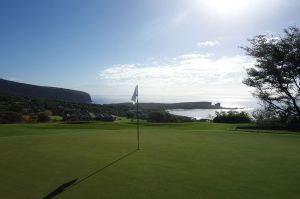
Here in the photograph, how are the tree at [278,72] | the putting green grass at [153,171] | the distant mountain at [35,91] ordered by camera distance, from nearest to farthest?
the putting green grass at [153,171] → the tree at [278,72] → the distant mountain at [35,91]

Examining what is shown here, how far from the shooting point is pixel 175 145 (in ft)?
32.8

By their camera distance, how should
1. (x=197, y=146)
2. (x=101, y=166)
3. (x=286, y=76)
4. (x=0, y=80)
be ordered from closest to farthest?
(x=101, y=166), (x=197, y=146), (x=286, y=76), (x=0, y=80)

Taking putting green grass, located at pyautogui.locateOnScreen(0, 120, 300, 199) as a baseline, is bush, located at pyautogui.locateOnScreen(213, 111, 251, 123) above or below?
above

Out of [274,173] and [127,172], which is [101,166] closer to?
[127,172]

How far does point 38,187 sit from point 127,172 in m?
1.62

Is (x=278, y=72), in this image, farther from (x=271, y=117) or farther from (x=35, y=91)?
(x=35, y=91)

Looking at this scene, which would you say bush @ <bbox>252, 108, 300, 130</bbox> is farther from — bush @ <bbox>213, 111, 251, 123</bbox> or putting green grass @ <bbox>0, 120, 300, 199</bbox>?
putting green grass @ <bbox>0, 120, 300, 199</bbox>

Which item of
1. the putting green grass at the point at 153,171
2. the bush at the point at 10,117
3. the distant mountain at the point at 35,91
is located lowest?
the putting green grass at the point at 153,171

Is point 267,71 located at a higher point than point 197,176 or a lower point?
higher

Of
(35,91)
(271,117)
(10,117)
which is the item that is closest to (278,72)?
(271,117)

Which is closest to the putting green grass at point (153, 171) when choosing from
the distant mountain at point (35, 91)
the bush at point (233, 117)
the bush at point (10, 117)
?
the bush at point (10, 117)

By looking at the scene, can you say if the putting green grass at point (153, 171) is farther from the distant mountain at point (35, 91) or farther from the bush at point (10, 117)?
the distant mountain at point (35, 91)

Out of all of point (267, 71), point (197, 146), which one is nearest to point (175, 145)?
point (197, 146)

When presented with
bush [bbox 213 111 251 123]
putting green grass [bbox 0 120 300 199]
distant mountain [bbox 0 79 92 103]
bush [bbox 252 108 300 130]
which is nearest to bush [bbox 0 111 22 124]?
bush [bbox 213 111 251 123]
